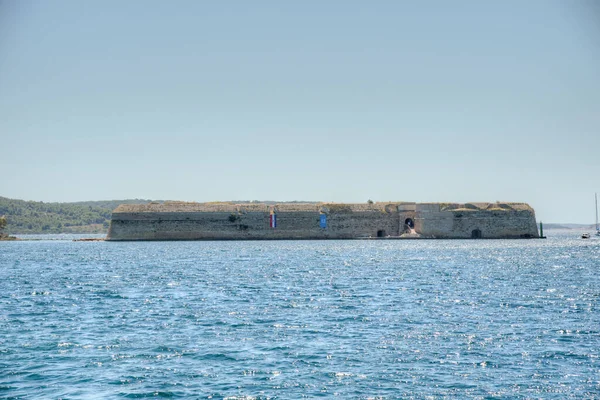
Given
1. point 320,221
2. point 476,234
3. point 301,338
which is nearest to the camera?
point 301,338

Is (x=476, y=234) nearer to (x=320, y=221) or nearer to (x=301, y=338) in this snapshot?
(x=320, y=221)

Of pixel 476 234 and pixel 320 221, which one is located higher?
pixel 320 221

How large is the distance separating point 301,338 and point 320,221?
68392 millimetres

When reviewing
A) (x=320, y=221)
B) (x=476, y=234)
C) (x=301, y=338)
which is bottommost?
(x=301, y=338)

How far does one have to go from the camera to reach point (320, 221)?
86.1 m

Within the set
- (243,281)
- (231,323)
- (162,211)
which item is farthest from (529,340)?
(162,211)

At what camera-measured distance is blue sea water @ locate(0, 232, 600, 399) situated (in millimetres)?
13306

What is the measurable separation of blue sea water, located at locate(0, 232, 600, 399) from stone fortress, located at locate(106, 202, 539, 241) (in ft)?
163

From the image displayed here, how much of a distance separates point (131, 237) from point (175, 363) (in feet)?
234

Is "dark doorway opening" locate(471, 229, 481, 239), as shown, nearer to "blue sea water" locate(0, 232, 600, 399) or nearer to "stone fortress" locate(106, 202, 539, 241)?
"stone fortress" locate(106, 202, 539, 241)

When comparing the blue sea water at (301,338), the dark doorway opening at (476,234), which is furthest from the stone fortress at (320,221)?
the blue sea water at (301,338)

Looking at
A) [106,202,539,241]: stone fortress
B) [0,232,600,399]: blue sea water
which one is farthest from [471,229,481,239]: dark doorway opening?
[0,232,600,399]: blue sea water

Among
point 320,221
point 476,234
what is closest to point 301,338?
point 320,221

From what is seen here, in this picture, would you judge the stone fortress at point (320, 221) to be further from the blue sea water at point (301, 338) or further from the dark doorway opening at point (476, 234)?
the blue sea water at point (301, 338)
